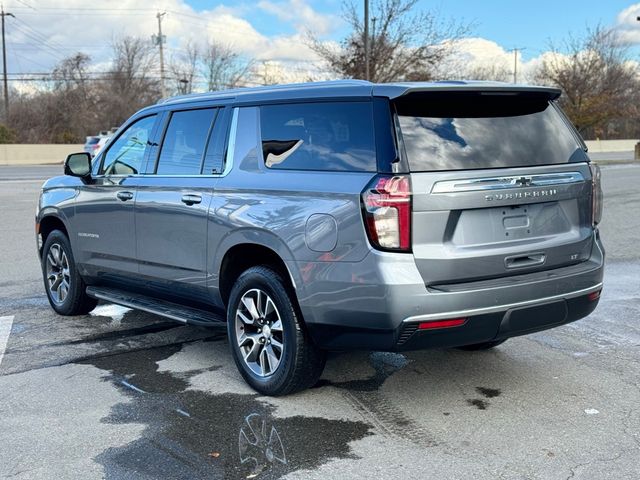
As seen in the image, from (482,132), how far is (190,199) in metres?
2.06

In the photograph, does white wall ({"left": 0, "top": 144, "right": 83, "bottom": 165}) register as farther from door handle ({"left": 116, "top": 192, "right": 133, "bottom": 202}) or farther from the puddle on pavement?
the puddle on pavement

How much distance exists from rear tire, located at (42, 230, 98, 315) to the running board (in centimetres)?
30

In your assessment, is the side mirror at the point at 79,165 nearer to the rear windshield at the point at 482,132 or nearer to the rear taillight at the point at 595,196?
the rear windshield at the point at 482,132

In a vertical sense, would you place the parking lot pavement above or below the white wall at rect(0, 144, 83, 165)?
below

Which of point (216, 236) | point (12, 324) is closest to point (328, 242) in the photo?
point (216, 236)

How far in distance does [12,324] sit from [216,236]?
2.76m

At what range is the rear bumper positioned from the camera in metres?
3.95

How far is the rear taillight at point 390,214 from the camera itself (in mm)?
3949

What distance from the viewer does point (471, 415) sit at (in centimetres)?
436

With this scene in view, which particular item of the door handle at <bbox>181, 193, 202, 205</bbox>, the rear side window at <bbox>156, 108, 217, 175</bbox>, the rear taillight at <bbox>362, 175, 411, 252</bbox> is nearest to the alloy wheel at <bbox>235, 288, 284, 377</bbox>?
the door handle at <bbox>181, 193, 202, 205</bbox>

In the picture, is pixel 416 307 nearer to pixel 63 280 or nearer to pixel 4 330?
pixel 4 330

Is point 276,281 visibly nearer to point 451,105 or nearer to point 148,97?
point 451,105

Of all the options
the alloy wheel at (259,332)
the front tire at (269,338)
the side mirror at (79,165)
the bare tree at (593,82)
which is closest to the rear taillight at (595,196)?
the front tire at (269,338)

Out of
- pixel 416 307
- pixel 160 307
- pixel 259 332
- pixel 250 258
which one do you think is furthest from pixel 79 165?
pixel 416 307
